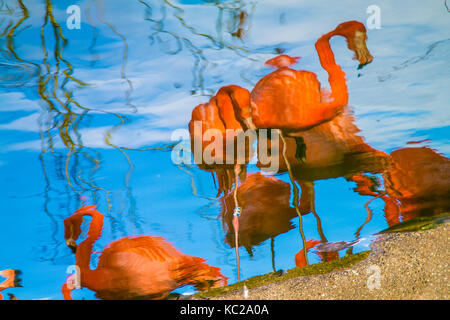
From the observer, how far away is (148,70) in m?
0.91

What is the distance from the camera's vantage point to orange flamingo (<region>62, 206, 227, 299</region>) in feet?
3.11

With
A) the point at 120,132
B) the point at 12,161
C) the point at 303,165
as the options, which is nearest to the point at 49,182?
the point at 12,161

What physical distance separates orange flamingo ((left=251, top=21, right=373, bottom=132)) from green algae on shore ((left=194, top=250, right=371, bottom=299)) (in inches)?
17.5

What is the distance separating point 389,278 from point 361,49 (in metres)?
0.66

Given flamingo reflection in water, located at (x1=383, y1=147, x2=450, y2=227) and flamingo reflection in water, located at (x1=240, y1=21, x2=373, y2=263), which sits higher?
flamingo reflection in water, located at (x1=240, y1=21, x2=373, y2=263)

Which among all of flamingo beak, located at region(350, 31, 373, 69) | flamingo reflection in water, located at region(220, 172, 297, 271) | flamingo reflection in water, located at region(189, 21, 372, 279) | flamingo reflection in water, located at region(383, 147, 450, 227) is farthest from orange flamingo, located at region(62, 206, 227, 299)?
flamingo beak, located at region(350, 31, 373, 69)

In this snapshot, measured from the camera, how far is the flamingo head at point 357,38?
88 cm

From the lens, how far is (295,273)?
93 cm

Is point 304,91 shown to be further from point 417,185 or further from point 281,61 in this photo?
point 417,185

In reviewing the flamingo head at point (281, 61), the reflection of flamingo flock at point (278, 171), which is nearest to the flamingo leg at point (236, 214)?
the reflection of flamingo flock at point (278, 171)

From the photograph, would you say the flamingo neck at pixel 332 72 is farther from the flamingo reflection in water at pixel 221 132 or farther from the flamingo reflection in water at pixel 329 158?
the flamingo reflection in water at pixel 221 132

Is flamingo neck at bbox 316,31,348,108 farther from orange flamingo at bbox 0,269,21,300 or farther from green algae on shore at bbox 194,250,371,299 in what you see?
orange flamingo at bbox 0,269,21,300

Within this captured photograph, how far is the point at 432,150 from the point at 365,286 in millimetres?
607

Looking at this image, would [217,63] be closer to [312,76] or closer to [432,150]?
[312,76]
